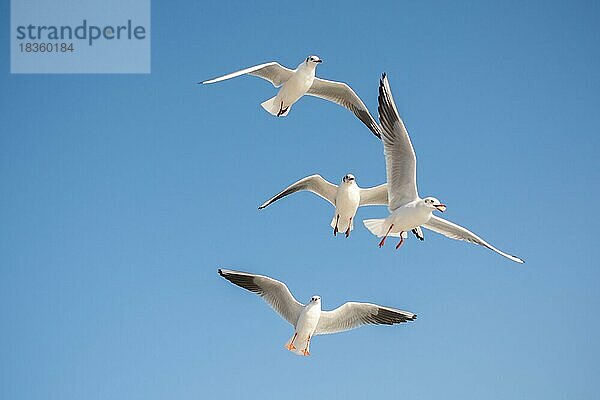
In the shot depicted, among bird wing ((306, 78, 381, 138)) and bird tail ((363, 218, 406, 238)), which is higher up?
bird wing ((306, 78, 381, 138))

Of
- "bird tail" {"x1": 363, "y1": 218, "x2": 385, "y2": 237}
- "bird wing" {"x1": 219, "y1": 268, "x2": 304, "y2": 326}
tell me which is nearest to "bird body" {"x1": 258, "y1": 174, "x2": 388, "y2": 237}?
"bird wing" {"x1": 219, "y1": 268, "x2": 304, "y2": 326}

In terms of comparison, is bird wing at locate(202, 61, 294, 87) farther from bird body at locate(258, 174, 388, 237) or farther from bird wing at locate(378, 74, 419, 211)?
bird wing at locate(378, 74, 419, 211)

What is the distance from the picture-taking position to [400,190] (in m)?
7.85

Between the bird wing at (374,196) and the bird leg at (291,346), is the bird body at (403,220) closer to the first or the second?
the bird wing at (374,196)

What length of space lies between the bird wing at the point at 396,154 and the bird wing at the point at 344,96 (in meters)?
1.17

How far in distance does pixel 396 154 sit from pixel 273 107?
59.6 inches

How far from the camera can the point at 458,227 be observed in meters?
8.40

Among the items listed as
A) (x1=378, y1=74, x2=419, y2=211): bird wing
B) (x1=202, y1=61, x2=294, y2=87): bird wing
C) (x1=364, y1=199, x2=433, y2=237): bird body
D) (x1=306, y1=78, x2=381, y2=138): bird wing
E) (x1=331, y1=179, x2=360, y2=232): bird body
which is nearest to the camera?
(x1=378, y1=74, x2=419, y2=211): bird wing

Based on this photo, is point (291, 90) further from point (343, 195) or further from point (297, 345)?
point (297, 345)

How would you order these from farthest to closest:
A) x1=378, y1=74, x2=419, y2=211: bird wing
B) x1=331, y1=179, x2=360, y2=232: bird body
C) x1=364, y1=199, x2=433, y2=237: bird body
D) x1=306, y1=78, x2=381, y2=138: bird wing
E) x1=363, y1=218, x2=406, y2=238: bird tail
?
1. x1=331, y1=179, x2=360, y2=232: bird body
2. x1=306, y1=78, x2=381, y2=138: bird wing
3. x1=363, y1=218, x2=406, y2=238: bird tail
4. x1=364, y1=199, x2=433, y2=237: bird body
5. x1=378, y1=74, x2=419, y2=211: bird wing

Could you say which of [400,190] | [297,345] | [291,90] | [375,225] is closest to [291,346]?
[297,345]

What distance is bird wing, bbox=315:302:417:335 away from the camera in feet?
28.6

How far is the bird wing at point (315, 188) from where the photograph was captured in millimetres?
9180

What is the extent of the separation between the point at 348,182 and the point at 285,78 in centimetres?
111
